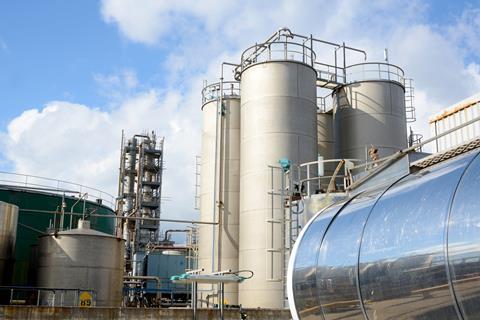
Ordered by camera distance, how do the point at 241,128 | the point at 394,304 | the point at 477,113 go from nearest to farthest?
the point at 394,304, the point at 477,113, the point at 241,128

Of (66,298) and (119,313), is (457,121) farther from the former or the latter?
(66,298)

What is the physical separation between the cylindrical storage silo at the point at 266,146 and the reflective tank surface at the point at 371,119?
2332mm

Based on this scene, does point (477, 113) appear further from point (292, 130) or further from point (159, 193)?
point (159, 193)

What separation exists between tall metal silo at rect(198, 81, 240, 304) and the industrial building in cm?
7

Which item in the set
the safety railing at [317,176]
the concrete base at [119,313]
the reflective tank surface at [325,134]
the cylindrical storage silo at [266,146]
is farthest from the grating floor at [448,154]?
the reflective tank surface at [325,134]

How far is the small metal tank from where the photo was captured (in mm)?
21641

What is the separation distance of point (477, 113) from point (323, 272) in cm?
1111

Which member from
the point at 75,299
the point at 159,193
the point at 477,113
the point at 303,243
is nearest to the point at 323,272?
the point at 303,243

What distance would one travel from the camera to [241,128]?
2469cm

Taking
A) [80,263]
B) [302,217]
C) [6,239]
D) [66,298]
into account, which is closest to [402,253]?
[302,217]

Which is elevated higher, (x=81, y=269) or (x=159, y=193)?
(x=159, y=193)

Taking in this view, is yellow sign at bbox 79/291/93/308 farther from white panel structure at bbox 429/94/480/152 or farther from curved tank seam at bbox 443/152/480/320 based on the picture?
curved tank seam at bbox 443/152/480/320

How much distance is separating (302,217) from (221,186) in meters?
13.1

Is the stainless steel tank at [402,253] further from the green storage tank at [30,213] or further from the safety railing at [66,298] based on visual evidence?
the green storage tank at [30,213]
